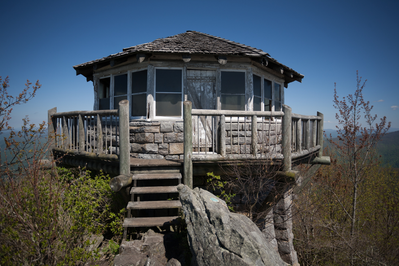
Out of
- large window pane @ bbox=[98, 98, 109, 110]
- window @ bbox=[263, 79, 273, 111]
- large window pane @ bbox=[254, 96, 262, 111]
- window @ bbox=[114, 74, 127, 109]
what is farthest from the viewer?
window @ bbox=[263, 79, 273, 111]

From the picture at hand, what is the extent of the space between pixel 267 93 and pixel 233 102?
187 centimetres

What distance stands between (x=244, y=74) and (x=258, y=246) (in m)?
5.43

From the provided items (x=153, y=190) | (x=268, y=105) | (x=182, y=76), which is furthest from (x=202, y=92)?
(x=153, y=190)

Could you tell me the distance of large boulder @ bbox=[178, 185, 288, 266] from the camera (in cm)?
269

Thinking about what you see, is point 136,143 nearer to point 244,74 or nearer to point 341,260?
point 244,74

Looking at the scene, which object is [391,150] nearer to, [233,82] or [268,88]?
[268,88]

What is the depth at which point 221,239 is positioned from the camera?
9.28 ft

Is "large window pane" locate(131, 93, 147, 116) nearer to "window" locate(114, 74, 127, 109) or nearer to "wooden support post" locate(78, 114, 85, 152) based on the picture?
"window" locate(114, 74, 127, 109)

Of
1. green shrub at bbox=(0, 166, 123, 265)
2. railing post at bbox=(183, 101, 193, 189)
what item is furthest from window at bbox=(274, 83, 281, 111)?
green shrub at bbox=(0, 166, 123, 265)

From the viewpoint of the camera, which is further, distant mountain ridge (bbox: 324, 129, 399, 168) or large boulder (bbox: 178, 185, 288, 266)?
distant mountain ridge (bbox: 324, 129, 399, 168)

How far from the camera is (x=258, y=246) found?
2.78 m

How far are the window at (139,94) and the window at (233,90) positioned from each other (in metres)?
2.51

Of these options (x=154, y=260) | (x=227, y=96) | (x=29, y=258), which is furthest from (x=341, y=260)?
(x=29, y=258)

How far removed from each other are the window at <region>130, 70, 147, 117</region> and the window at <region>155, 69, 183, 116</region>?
0.41 meters
